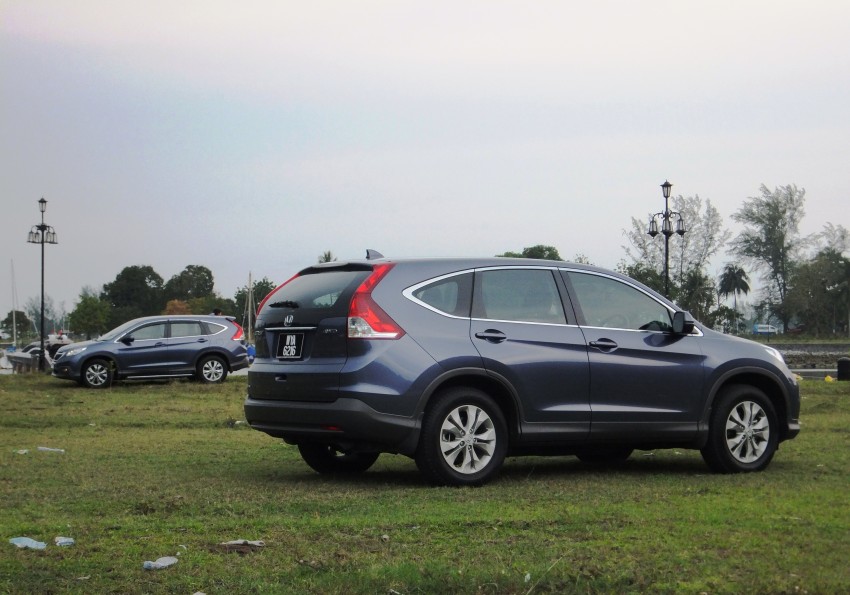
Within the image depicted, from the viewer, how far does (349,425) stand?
28.3 ft

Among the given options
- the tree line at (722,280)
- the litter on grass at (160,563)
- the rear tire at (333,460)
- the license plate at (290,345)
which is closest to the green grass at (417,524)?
the litter on grass at (160,563)

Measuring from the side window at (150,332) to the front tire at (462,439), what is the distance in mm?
18929

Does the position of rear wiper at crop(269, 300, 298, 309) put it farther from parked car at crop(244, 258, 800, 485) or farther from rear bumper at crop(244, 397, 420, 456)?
rear bumper at crop(244, 397, 420, 456)

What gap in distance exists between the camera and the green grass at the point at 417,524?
5504 millimetres

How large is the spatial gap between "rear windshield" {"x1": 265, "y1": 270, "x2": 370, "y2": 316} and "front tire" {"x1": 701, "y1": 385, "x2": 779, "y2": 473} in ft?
11.3

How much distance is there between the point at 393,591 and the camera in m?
5.30

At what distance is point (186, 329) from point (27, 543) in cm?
2078

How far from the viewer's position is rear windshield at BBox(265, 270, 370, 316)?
8883 mm

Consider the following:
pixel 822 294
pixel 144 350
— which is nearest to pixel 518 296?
pixel 144 350

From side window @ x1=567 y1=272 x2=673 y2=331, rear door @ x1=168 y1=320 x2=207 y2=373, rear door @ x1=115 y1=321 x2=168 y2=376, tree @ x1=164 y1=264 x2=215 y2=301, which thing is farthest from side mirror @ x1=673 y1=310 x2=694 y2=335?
tree @ x1=164 y1=264 x2=215 y2=301

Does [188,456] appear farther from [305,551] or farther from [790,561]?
[790,561]

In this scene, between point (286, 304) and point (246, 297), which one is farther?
point (246, 297)

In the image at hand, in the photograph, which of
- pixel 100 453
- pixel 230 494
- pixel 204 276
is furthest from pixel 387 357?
pixel 204 276

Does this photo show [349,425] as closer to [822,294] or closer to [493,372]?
[493,372]
